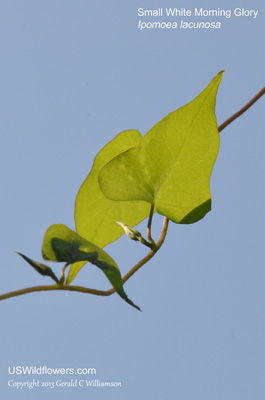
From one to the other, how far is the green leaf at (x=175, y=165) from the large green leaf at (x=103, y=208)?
2cm

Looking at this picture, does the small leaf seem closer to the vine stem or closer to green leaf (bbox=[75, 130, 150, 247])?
the vine stem

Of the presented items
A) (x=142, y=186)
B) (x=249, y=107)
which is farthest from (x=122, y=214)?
(x=249, y=107)

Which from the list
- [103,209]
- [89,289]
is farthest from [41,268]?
[103,209]

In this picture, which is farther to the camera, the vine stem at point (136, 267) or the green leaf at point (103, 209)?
the green leaf at point (103, 209)

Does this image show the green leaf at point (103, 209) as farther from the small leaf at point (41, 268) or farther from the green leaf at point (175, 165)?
the small leaf at point (41, 268)

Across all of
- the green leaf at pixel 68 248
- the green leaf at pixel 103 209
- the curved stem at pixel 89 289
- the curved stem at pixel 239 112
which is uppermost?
the curved stem at pixel 239 112

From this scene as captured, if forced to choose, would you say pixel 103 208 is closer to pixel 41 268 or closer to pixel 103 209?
pixel 103 209

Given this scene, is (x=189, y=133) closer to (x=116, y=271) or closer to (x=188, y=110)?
(x=188, y=110)

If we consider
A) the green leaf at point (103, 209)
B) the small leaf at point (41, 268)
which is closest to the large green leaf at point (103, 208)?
the green leaf at point (103, 209)

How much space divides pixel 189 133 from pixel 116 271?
0.13 m

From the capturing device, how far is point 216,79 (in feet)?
1.37

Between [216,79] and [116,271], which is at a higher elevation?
[216,79]

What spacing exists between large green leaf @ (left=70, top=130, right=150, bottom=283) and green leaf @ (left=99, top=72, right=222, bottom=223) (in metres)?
0.02

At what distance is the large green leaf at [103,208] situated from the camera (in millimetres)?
481
